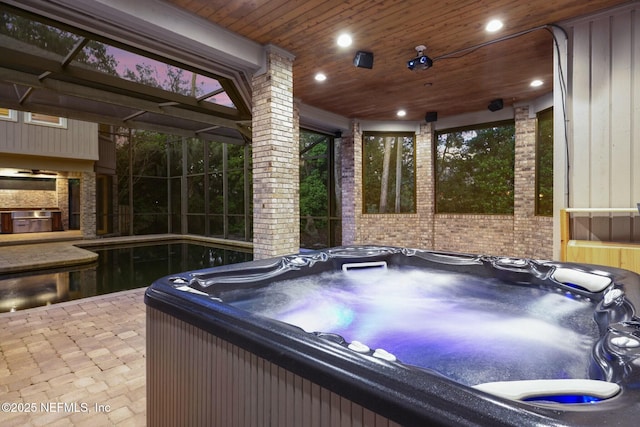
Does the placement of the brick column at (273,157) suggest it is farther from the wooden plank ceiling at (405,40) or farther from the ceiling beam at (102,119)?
the ceiling beam at (102,119)

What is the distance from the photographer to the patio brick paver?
5.55 feet

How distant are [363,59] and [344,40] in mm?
385

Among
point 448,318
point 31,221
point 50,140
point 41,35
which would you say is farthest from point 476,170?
point 31,221

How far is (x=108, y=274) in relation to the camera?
532 centimetres

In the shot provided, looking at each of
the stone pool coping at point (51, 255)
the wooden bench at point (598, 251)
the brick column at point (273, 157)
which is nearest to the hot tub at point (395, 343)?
the wooden bench at point (598, 251)

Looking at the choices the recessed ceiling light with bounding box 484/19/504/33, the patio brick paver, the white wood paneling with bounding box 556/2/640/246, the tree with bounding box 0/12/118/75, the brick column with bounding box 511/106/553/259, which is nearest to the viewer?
the patio brick paver

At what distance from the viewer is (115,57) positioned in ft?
15.8

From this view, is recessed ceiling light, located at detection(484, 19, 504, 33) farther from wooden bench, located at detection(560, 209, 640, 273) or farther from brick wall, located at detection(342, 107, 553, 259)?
brick wall, located at detection(342, 107, 553, 259)

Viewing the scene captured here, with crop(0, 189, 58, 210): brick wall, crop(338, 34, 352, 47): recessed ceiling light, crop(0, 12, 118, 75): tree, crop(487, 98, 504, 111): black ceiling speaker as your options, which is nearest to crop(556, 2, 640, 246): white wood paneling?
crop(338, 34, 352, 47): recessed ceiling light

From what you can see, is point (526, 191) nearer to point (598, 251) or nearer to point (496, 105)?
point (496, 105)

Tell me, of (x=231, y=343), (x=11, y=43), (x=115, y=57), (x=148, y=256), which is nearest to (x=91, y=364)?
(x=231, y=343)

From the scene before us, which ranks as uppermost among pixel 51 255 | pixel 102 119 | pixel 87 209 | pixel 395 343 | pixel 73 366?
pixel 102 119

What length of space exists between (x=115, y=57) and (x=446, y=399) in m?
5.82

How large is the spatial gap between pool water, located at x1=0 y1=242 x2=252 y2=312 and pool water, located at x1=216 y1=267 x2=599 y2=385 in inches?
122
